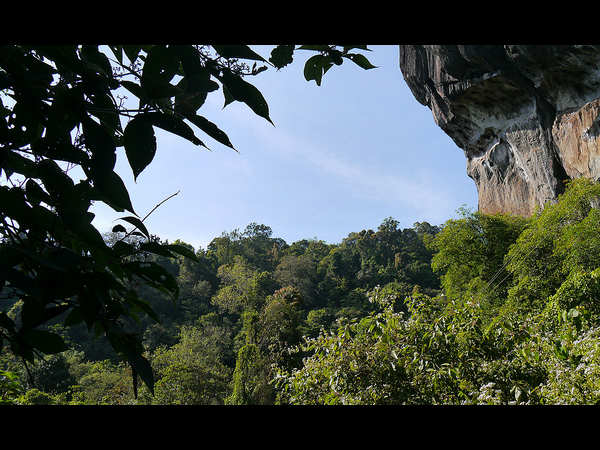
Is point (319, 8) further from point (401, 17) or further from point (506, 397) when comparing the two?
point (506, 397)

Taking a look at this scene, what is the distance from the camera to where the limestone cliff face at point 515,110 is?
9.88m

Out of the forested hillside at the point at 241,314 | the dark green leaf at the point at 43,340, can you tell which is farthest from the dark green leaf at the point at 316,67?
the forested hillside at the point at 241,314

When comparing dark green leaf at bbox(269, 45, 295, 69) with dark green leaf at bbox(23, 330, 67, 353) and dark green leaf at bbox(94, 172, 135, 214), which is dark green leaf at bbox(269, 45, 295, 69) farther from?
dark green leaf at bbox(23, 330, 67, 353)

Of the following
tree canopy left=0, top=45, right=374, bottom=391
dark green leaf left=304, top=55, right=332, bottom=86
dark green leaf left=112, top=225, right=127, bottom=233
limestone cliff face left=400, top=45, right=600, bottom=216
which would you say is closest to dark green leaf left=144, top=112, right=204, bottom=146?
tree canopy left=0, top=45, right=374, bottom=391

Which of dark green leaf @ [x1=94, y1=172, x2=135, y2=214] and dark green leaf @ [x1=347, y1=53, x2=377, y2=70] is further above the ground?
dark green leaf @ [x1=347, y1=53, x2=377, y2=70]

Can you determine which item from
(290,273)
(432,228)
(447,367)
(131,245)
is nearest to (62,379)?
(290,273)

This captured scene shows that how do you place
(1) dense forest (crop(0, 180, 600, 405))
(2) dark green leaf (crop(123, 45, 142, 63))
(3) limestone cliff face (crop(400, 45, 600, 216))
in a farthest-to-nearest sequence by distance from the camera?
(3) limestone cliff face (crop(400, 45, 600, 216)), (1) dense forest (crop(0, 180, 600, 405)), (2) dark green leaf (crop(123, 45, 142, 63))

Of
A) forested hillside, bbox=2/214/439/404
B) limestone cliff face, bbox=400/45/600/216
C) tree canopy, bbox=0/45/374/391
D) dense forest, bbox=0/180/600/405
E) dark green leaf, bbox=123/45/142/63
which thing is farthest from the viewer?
forested hillside, bbox=2/214/439/404

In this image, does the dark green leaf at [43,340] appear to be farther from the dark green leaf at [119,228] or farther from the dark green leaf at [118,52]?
the dark green leaf at [118,52]

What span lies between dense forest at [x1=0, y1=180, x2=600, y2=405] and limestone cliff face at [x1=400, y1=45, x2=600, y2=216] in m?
1.15

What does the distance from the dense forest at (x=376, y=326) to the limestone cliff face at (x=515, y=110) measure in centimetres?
115

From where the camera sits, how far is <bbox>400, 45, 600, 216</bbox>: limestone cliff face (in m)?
9.88

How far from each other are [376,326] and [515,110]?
11.3 metres

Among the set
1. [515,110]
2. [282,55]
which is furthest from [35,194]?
[515,110]
